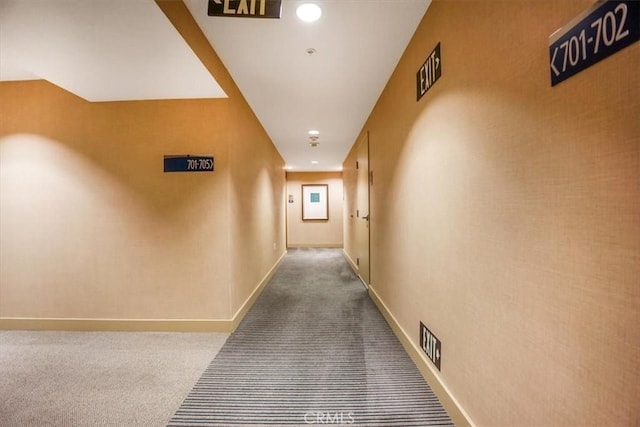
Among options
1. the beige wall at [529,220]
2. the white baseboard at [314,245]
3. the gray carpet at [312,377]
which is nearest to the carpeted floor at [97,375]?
the gray carpet at [312,377]

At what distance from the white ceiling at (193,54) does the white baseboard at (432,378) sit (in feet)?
7.90

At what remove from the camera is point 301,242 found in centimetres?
832

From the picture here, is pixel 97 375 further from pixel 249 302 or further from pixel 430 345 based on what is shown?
pixel 430 345

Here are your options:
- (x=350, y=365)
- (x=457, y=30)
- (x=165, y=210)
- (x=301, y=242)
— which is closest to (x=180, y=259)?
(x=165, y=210)

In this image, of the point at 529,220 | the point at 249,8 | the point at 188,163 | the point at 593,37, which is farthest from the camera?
the point at 188,163

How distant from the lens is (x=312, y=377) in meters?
1.87

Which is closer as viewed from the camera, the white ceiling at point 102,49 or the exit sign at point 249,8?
the exit sign at point 249,8

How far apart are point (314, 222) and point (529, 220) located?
744 centimetres

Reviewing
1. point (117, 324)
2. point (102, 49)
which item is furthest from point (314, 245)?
point (102, 49)

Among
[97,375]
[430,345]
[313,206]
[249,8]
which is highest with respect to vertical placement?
[249,8]

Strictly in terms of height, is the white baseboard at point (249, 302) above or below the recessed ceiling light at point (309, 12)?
below

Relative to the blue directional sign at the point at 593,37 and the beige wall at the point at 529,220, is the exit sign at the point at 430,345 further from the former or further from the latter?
the blue directional sign at the point at 593,37

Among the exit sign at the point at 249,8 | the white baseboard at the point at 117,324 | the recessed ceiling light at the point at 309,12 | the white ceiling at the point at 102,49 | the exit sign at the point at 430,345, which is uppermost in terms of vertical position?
the recessed ceiling light at the point at 309,12

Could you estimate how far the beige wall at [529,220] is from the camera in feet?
2.23
